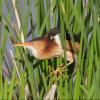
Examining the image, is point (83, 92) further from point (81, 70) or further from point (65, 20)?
point (65, 20)

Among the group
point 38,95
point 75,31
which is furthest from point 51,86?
point 75,31

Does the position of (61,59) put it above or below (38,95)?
above

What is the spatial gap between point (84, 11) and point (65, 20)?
0.26 m

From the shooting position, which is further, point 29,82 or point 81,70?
point 29,82

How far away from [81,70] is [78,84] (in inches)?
1.7

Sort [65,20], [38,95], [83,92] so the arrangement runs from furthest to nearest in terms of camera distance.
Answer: [38,95]
[83,92]
[65,20]

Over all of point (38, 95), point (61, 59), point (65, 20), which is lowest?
point (38, 95)

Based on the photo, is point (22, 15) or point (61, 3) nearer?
point (61, 3)

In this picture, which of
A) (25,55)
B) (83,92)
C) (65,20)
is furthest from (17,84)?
(65,20)

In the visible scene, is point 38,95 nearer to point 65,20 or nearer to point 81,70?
point 81,70

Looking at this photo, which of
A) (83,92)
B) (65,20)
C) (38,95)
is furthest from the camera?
(38,95)

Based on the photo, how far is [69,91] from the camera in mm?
1229

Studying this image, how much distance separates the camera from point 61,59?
136cm

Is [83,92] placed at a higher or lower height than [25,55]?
lower
